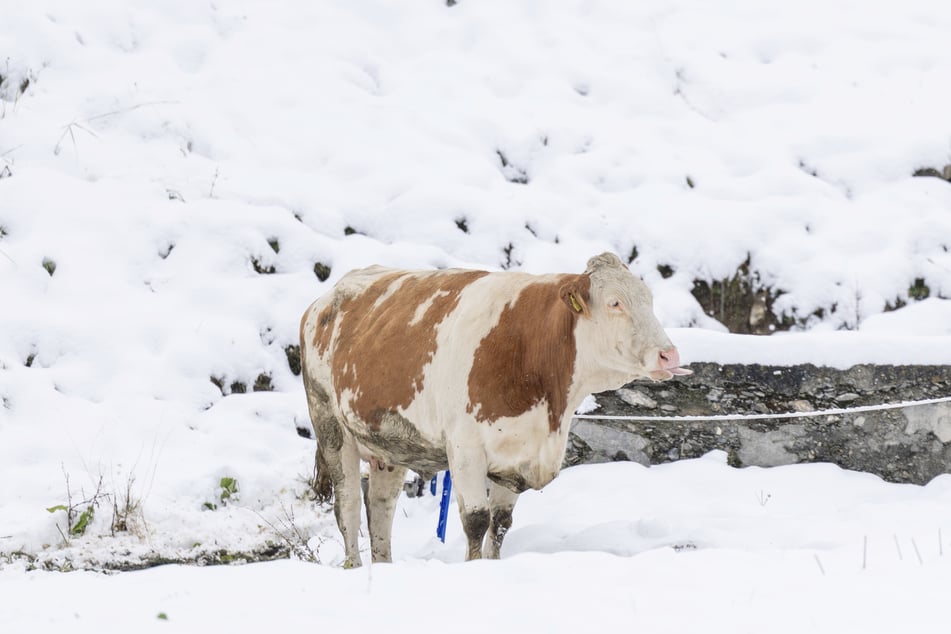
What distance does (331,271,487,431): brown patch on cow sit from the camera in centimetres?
440

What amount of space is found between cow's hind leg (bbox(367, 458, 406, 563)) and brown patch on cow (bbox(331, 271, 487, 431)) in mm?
539

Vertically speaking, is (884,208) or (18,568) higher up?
(884,208)

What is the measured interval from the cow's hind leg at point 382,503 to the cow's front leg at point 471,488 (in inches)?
41.8

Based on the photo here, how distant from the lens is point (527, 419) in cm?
401

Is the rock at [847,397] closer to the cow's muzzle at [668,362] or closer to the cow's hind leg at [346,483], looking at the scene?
the cow's muzzle at [668,362]

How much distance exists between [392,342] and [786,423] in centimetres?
235

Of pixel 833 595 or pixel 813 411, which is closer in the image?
pixel 833 595

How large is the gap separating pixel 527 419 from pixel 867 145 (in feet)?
23.0

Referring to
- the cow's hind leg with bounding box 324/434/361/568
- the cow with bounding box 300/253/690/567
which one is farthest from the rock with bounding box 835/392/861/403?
the cow's hind leg with bounding box 324/434/361/568

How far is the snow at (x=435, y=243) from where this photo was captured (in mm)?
2727

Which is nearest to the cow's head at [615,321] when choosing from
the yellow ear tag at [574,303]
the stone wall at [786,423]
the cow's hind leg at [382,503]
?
the yellow ear tag at [574,303]

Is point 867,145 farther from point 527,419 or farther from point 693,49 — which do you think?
point 527,419

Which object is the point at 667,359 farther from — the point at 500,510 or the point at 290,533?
the point at 290,533

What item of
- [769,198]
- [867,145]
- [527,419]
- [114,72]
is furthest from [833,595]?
[114,72]
